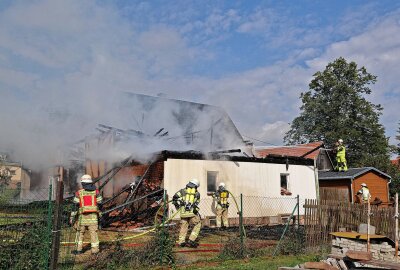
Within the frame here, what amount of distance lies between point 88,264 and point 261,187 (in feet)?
36.3

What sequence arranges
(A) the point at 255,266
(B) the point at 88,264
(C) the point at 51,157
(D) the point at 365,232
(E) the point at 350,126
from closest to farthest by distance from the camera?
1. (B) the point at 88,264
2. (A) the point at 255,266
3. (D) the point at 365,232
4. (C) the point at 51,157
5. (E) the point at 350,126

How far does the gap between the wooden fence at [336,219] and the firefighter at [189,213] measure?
3.11 metres

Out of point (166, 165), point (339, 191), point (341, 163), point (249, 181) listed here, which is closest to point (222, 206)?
Result: point (166, 165)

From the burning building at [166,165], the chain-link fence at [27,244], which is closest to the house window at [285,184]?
the burning building at [166,165]

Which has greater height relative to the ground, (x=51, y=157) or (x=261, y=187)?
(x=51, y=157)

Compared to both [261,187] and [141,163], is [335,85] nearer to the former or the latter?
[261,187]

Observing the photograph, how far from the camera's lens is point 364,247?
975 centimetres

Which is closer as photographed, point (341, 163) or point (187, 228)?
point (187, 228)

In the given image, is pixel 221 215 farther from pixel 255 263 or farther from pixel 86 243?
pixel 86 243

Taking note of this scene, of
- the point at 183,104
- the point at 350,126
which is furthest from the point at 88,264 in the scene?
the point at 350,126

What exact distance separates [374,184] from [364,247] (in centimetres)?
1437

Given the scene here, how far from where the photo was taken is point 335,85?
37094 millimetres

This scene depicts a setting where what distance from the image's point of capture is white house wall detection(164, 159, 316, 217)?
15.2 metres

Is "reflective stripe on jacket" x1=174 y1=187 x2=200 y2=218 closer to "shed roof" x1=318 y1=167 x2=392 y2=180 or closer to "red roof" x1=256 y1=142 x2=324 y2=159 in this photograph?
"shed roof" x1=318 y1=167 x2=392 y2=180
